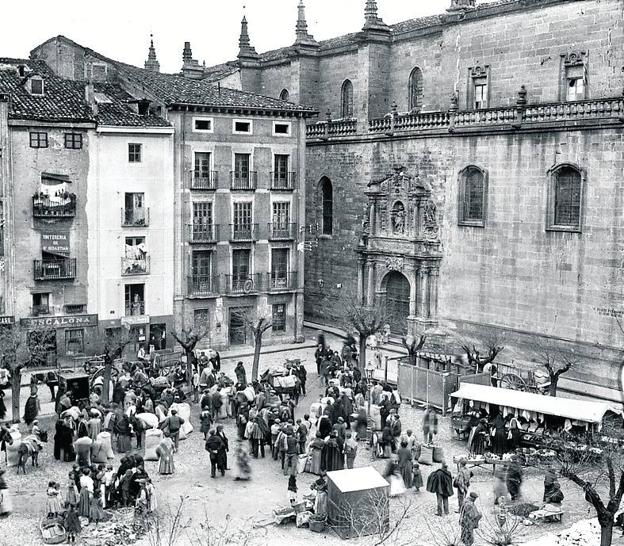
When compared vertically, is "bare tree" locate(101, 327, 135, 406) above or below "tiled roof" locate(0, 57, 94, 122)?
below

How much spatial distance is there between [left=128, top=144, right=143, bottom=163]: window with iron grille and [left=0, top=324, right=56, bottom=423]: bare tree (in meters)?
7.86

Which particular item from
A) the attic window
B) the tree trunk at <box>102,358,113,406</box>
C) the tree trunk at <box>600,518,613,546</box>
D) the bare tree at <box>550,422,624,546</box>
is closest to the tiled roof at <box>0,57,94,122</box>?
the attic window

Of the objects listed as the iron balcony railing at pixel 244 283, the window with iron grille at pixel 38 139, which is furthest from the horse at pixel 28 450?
the iron balcony railing at pixel 244 283

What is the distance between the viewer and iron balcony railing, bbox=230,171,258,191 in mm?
41688

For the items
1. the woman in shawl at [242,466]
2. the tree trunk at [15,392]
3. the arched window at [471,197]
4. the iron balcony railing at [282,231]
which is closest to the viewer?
the woman in shawl at [242,466]

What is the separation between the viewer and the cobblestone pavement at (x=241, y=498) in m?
20.8

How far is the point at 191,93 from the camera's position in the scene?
41.9 meters

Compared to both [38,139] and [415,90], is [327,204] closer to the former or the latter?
[415,90]

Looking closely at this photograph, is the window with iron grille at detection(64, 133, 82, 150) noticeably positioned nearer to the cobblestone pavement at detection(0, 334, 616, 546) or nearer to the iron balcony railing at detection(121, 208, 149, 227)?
the iron balcony railing at detection(121, 208, 149, 227)

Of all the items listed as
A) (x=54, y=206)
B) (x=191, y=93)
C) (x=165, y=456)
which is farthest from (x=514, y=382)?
(x=191, y=93)

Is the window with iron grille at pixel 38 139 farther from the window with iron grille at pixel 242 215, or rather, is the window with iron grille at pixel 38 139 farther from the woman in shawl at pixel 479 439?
the woman in shawl at pixel 479 439

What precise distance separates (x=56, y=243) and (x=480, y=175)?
59.4 feet

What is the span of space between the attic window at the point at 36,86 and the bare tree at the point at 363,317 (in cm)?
1591

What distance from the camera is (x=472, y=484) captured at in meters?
24.5
